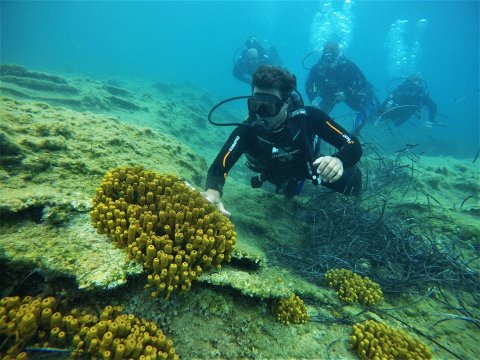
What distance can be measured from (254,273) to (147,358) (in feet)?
4.87

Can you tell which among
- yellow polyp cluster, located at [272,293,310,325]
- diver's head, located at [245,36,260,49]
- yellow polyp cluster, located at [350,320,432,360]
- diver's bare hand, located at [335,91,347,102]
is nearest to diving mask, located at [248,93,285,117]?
yellow polyp cluster, located at [272,293,310,325]

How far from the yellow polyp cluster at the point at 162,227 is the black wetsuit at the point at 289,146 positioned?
1447 millimetres

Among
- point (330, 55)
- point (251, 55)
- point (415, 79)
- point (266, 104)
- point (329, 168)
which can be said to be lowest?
point (329, 168)

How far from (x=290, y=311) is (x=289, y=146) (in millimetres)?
2888

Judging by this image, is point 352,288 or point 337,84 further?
point 337,84

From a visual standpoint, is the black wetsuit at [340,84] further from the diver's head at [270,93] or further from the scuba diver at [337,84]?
the diver's head at [270,93]

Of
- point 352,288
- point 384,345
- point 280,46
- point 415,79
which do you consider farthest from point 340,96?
point 280,46

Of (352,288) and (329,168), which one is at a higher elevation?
(329,168)

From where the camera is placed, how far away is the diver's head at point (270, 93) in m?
4.42

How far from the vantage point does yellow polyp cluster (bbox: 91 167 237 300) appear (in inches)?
94.8

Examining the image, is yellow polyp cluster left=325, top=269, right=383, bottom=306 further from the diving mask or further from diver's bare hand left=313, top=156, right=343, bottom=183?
the diving mask

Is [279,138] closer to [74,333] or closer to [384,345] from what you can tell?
[384,345]

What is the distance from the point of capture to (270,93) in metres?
4.49

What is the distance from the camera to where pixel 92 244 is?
2.58 metres
